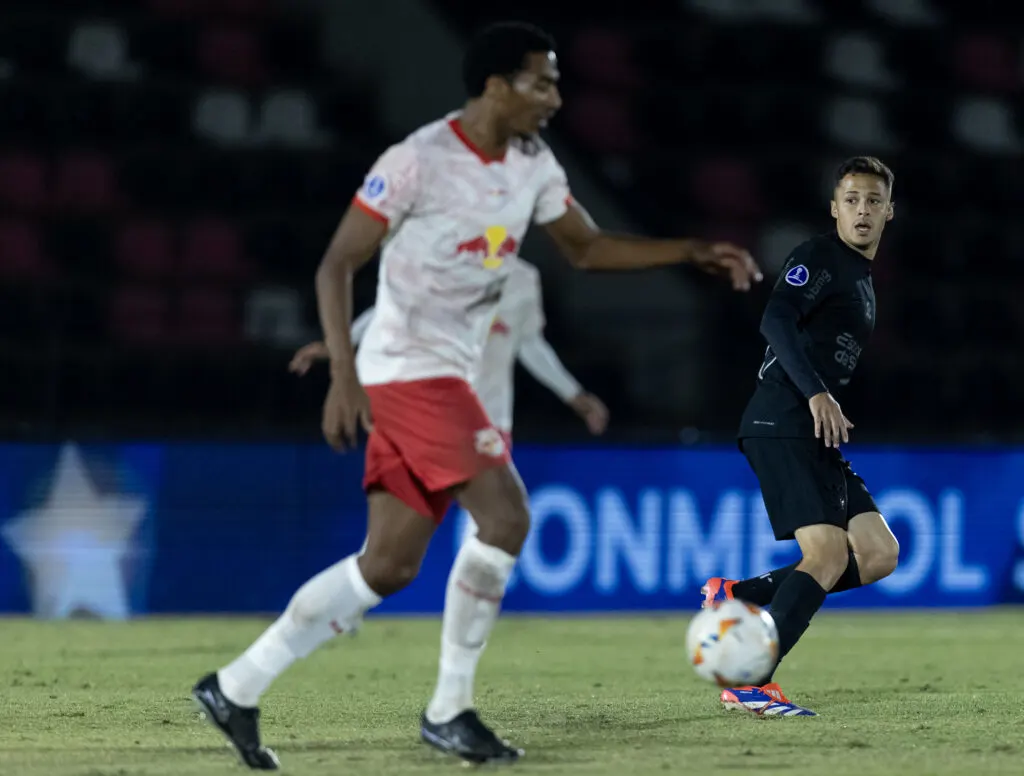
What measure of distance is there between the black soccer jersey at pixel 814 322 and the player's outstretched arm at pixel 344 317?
1.69 meters

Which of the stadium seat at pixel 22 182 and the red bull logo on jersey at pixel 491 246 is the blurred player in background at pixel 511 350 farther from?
the stadium seat at pixel 22 182

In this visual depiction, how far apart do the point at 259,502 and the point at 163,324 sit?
7.36 feet

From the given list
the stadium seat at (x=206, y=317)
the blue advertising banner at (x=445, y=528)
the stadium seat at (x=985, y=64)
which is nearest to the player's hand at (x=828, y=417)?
the blue advertising banner at (x=445, y=528)

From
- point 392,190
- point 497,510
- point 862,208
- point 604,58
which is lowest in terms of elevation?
point 497,510

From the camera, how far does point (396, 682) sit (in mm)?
7590

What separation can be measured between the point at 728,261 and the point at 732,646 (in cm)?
117

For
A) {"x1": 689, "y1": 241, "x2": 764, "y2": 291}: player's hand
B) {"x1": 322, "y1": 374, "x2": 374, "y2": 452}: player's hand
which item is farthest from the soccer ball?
{"x1": 322, "y1": 374, "x2": 374, "y2": 452}: player's hand

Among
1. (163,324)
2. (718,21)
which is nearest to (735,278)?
(163,324)

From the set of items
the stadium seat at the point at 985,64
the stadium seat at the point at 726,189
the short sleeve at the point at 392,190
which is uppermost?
the stadium seat at the point at 985,64

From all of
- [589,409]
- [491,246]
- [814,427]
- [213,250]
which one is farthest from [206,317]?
[491,246]

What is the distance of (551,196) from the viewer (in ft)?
17.8

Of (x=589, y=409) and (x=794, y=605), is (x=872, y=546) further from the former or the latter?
(x=589, y=409)

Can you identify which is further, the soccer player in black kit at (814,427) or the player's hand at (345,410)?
the soccer player in black kit at (814,427)

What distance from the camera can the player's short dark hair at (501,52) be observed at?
5.15 metres
